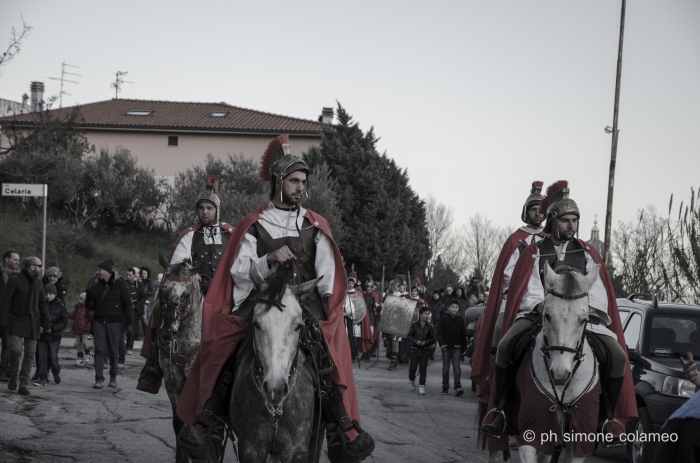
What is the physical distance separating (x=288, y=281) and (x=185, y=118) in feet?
166

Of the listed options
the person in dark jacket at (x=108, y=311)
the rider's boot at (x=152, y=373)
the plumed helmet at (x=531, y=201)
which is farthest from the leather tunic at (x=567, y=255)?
the person in dark jacket at (x=108, y=311)

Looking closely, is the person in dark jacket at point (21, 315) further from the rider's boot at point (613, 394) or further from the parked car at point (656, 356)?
the rider's boot at point (613, 394)

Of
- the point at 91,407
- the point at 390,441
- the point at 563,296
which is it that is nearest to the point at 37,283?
the point at 91,407

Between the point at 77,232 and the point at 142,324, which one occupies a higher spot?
the point at 77,232

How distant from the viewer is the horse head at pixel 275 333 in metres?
5.12

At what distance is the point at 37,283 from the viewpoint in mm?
15109

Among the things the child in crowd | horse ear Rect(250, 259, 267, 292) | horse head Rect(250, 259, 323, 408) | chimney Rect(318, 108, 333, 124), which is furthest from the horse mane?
chimney Rect(318, 108, 333, 124)

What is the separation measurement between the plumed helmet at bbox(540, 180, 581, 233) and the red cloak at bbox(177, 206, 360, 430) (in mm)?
2518

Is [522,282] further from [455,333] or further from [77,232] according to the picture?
[77,232]

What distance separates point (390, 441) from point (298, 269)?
18.2 ft

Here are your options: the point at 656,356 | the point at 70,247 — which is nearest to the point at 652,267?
the point at 656,356

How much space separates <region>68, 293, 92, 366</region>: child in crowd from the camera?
62.4ft

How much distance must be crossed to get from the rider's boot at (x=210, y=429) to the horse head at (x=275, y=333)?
0.63m

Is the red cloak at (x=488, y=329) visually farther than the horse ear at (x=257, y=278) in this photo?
Yes
